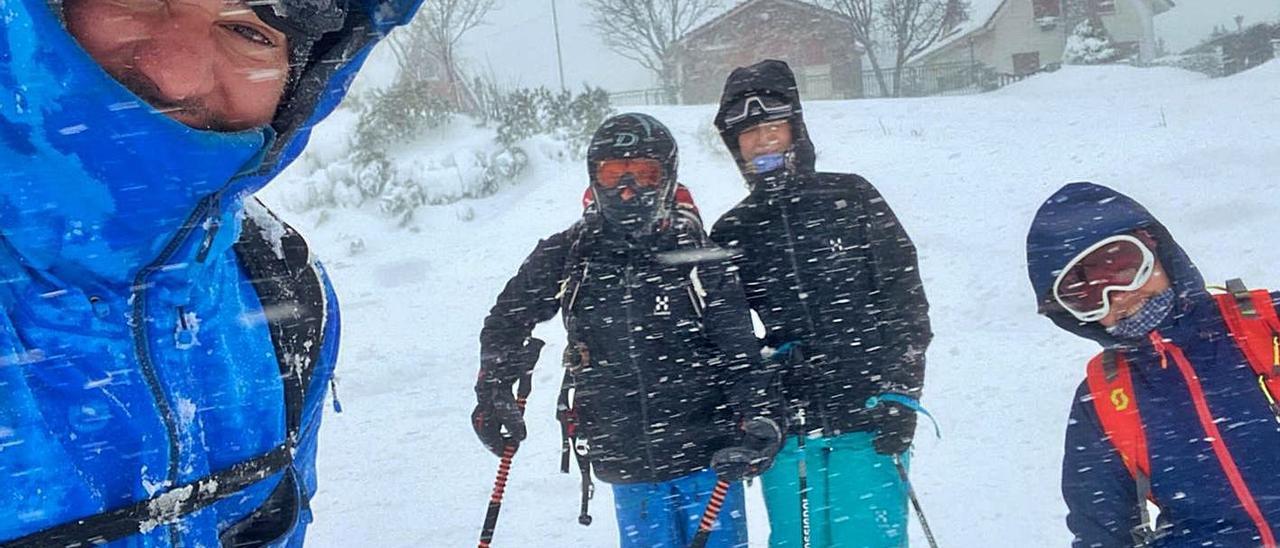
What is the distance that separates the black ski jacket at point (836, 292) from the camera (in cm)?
291

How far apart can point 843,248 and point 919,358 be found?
0.45 meters

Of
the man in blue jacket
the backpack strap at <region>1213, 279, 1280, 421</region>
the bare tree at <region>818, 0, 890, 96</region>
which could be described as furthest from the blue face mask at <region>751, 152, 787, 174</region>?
the bare tree at <region>818, 0, 890, 96</region>

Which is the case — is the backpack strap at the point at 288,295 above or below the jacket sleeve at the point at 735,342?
above

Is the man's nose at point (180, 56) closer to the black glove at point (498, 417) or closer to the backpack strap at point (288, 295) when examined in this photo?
the backpack strap at point (288, 295)

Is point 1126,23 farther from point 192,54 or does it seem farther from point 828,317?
point 192,54

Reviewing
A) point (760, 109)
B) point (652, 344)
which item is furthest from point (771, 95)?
point (652, 344)

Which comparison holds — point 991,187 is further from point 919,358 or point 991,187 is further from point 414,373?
point 919,358

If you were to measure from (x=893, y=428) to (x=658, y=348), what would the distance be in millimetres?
803

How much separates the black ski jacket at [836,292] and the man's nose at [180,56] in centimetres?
208

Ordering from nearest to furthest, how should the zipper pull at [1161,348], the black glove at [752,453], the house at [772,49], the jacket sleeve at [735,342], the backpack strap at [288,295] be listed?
the backpack strap at [288,295], the zipper pull at [1161,348], the black glove at [752,453], the jacket sleeve at [735,342], the house at [772,49]

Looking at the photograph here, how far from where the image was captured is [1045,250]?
8.16 feet

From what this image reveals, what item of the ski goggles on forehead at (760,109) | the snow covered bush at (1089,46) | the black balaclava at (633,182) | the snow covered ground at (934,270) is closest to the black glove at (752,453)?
the black balaclava at (633,182)

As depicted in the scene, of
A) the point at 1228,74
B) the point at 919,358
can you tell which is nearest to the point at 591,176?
the point at 919,358

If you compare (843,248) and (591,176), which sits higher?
(591,176)
